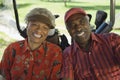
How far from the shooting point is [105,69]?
11.1 ft

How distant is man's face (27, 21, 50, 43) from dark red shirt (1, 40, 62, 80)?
12 cm

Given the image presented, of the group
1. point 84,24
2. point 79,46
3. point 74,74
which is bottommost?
point 74,74

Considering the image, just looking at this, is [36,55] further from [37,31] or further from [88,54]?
[88,54]

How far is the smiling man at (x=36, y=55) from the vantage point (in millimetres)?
3412

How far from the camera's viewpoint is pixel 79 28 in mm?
3320

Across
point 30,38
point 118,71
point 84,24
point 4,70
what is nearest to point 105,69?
point 118,71

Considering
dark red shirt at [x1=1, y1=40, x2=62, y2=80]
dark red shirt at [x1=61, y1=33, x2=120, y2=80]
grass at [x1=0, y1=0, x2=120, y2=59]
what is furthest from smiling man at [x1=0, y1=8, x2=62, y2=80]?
grass at [x1=0, y1=0, x2=120, y2=59]

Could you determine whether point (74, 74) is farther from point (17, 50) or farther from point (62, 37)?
point (62, 37)

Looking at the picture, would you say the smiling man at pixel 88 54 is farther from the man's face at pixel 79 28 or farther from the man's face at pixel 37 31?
the man's face at pixel 37 31

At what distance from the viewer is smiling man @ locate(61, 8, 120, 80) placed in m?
3.35

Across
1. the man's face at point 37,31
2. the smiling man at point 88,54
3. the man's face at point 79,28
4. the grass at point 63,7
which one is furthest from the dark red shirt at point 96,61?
the grass at point 63,7

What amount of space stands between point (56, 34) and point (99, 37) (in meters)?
0.73

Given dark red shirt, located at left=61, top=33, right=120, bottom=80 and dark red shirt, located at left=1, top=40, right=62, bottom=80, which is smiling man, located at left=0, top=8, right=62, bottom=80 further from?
dark red shirt, located at left=61, top=33, right=120, bottom=80

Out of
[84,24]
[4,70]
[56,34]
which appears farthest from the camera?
[56,34]
